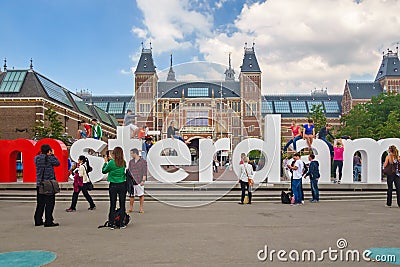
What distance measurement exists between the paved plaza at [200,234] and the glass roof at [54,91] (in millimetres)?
37807

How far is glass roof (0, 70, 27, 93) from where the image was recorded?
44062 millimetres

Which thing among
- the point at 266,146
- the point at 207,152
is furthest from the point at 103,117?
the point at 266,146

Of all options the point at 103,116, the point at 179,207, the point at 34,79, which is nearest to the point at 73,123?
the point at 34,79

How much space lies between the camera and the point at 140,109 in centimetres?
1040

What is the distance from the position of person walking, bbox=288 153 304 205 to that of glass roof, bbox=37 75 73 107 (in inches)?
1551

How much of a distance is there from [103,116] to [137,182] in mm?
64030

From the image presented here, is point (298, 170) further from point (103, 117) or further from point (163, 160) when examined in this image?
point (103, 117)

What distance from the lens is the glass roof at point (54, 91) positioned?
46.8 m

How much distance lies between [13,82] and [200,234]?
43.1 metres

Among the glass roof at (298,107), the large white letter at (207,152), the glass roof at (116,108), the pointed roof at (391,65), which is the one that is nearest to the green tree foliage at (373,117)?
the pointed roof at (391,65)

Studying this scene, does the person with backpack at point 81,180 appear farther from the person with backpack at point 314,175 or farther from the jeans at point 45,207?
the person with backpack at point 314,175

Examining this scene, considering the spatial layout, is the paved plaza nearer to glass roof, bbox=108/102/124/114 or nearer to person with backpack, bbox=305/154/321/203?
person with backpack, bbox=305/154/321/203

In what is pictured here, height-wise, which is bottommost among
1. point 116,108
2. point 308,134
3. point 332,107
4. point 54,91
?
point 308,134

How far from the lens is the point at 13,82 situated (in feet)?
148
